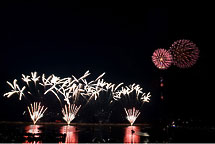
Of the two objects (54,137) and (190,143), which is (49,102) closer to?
(54,137)

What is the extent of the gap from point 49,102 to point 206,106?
37.8 meters

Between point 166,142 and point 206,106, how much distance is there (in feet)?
120

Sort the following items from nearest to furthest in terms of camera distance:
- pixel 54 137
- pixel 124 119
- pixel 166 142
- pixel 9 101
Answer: pixel 54 137 < pixel 166 142 < pixel 124 119 < pixel 9 101

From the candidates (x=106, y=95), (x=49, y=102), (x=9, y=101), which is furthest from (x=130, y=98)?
(x=9, y=101)

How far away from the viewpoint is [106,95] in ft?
136

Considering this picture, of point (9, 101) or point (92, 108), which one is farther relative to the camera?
point (9, 101)

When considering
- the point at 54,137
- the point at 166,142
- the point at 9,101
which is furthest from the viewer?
the point at 9,101

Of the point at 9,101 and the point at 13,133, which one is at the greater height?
the point at 9,101

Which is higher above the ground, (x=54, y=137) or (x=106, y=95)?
(x=106, y=95)

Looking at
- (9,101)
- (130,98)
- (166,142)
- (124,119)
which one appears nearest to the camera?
(166,142)

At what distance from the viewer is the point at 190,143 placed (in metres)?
17.0

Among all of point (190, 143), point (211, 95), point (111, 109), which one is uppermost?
point (211, 95)

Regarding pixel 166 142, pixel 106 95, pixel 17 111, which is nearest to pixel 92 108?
pixel 106 95

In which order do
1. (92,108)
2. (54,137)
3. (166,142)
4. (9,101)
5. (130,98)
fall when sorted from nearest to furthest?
1. (54,137)
2. (166,142)
3. (130,98)
4. (92,108)
5. (9,101)
